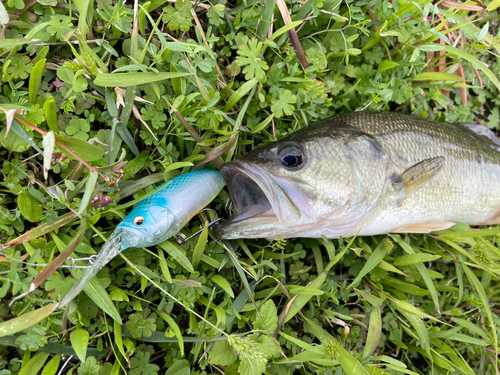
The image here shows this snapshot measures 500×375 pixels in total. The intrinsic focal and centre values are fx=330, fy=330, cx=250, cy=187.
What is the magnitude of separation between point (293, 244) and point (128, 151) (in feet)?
4.51

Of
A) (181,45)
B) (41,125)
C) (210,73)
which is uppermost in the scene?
(181,45)

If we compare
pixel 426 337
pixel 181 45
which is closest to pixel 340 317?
pixel 426 337

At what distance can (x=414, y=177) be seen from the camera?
2.29 m

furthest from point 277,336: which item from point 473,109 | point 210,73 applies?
point 473,109

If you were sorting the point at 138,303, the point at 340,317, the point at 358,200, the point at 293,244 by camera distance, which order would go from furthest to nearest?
the point at 293,244
the point at 340,317
the point at 358,200
the point at 138,303

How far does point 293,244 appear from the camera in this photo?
2.54 meters

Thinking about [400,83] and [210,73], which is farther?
[400,83]

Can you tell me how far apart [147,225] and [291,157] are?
947 millimetres

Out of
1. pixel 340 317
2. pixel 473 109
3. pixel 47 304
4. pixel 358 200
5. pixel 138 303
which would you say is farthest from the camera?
pixel 473 109

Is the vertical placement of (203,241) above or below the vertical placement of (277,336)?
above

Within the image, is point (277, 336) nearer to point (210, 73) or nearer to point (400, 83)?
point (210, 73)

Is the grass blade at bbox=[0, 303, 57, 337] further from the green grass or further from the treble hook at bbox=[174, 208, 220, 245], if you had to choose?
the treble hook at bbox=[174, 208, 220, 245]

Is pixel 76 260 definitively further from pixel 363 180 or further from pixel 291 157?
pixel 363 180

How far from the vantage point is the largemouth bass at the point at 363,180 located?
2035mm
